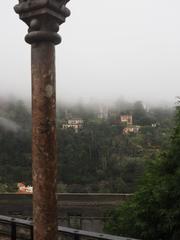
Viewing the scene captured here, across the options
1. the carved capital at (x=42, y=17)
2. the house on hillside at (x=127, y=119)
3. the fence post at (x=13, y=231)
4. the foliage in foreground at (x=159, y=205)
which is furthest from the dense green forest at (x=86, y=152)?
the carved capital at (x=42, y=17)

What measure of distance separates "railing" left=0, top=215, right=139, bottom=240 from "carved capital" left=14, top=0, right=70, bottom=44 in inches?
113

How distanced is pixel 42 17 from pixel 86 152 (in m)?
54.6

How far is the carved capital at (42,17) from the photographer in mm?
3236

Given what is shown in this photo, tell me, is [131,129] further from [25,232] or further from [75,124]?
[25,232]

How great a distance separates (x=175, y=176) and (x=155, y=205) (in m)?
1.05

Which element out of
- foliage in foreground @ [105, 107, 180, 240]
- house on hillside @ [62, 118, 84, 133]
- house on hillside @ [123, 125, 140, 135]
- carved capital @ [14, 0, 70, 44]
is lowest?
foliage in foreground @ [105, 107, 180, 240]

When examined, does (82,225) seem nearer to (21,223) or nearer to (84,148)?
(21,223)

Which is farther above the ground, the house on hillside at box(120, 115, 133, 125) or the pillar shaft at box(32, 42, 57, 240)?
the house on hillside at box(120, 115, 133, 125)

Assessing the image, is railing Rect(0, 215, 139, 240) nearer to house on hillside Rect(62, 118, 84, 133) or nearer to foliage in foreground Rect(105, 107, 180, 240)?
foliage in foreground Rect(105, 107, 180, 240)

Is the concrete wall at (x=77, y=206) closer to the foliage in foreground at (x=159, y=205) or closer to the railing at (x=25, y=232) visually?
the foliage in foreground at (x=159, y=205)

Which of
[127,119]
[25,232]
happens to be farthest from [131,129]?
[25,232]

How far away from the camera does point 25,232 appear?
627 cm

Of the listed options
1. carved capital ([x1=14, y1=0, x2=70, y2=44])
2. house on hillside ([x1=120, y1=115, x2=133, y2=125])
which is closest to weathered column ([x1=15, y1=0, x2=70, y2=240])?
carved capital ([x1=14, y1=0, x2=70, y2=44])

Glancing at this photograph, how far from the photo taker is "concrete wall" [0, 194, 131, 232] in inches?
760
